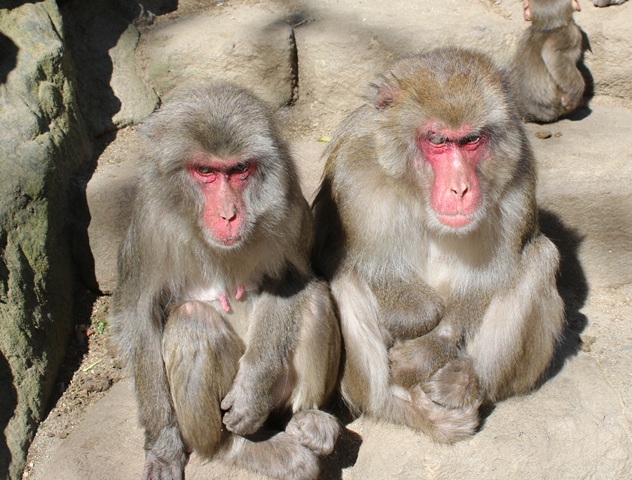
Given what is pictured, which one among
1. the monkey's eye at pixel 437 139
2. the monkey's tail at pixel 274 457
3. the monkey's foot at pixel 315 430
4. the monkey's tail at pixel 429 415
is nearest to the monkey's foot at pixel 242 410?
the monkey's tail at pixel 274 457

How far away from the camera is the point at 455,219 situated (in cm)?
360

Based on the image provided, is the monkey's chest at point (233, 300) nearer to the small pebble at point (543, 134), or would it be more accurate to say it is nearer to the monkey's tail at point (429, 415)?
the monkey's tail at point (429, 415)

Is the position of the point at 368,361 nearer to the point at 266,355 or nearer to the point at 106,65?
the point at 266,355

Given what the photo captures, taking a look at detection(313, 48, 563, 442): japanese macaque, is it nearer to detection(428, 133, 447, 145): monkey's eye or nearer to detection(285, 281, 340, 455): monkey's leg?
detection(428, 133, 447, 145): monkey's eye

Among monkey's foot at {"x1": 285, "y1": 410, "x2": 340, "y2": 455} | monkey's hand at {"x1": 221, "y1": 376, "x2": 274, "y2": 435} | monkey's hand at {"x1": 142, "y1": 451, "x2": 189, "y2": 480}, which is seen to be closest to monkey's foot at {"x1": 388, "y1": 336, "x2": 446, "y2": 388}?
monkey's foot at {"x1": 285, "y1": 410, "x2": 340, "y2": 455}

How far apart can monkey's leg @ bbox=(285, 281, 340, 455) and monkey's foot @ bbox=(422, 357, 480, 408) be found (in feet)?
1.65

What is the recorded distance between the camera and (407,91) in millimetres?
3717

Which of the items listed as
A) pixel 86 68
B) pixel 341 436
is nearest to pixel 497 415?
pixel 341 436

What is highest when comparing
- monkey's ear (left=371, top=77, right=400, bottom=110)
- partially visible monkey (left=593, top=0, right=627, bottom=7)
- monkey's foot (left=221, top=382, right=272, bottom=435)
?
monkey's ear (left=371, top=77, right=400, bottom=110)

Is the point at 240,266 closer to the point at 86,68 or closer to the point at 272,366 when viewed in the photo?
the point at 272,366

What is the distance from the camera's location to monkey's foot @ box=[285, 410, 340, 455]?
3.91 m

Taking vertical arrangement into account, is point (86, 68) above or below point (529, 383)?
above

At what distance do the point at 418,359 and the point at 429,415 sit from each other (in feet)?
0.94

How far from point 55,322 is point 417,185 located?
2337 millimetres
